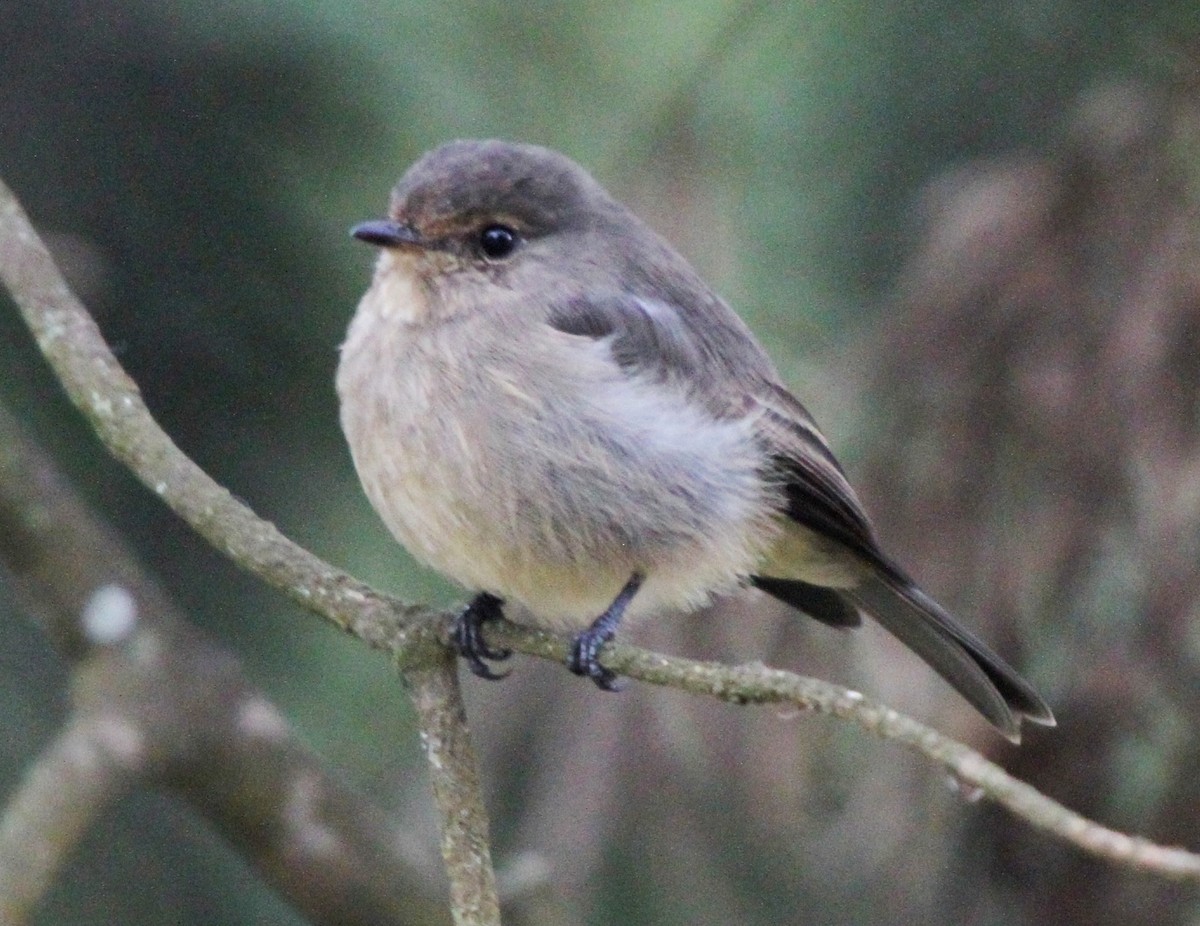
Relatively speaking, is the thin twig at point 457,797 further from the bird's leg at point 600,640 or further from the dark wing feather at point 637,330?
the dark wing feather at point 637,330

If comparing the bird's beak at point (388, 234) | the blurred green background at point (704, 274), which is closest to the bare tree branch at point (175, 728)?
the blurred green background at point (704, 274)

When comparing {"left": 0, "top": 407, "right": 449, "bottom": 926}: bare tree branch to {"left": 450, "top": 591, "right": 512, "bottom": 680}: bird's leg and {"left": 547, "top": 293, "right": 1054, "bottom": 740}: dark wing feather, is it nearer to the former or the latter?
{"left": 450, "top": 591, "right": 512, "bottom": 680}: bird's leg

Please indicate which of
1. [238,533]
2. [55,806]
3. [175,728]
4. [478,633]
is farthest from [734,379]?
[55,806]

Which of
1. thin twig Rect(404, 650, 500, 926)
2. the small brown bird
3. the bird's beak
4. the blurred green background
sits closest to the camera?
thin twig Rect(404, 650, 500, 926)

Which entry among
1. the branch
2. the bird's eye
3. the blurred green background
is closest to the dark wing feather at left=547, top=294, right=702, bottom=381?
the bird's eye

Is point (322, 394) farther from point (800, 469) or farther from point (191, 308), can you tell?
point (800, 469)

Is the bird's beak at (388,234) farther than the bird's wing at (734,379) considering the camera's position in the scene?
No
